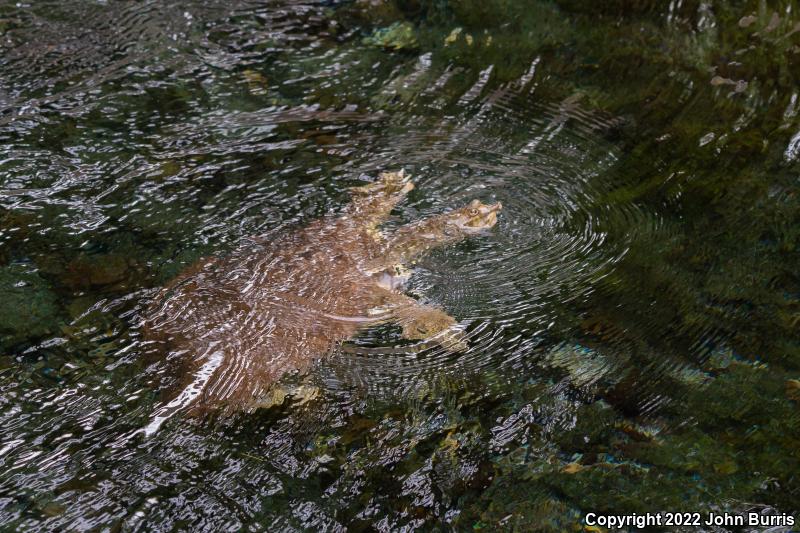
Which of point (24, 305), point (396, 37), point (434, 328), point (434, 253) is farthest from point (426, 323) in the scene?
point (396, 37)

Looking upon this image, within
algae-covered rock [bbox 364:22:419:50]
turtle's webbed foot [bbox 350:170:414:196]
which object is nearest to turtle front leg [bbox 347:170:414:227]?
turtle's webbed foot [bbox 350:170:414:196]

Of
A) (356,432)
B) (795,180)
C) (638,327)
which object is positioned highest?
(795,180)

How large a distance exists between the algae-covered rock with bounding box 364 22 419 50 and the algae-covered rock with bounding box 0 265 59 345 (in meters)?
3.22

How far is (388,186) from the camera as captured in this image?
15.0ft

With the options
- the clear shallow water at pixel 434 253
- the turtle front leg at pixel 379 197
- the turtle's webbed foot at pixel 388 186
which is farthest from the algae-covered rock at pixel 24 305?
the turtle's webbed foot at pixel 388 186

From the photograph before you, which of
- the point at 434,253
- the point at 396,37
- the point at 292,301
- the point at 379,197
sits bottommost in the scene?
→ the point at 292,301

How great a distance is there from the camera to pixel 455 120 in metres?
5.11

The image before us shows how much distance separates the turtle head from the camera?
167 inches

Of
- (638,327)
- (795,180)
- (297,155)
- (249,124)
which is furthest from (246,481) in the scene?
(795,180)

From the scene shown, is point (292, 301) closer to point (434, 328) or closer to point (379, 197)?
point (434, 328)

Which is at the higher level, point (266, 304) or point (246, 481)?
point (266, 304)

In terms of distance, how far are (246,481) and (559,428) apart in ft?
4.42

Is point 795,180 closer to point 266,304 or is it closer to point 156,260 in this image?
point 266,304

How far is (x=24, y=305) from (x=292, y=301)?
1.40 metres
